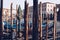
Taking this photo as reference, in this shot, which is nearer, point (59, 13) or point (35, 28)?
point (35, 28)

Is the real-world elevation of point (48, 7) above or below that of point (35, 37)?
above

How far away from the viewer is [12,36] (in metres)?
14.7

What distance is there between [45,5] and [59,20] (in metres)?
15.3

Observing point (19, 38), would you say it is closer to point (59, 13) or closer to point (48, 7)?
point (59, 13)

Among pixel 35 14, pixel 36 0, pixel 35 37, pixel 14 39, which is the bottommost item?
pixel 14 39

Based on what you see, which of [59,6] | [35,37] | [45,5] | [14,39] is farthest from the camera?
[45,5]

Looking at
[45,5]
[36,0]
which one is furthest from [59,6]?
[36,0]

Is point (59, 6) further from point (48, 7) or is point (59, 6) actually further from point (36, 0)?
point (36, 0)

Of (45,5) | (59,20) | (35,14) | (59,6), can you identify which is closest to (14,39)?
(35,14)

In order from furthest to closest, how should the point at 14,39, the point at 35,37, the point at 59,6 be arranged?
the point at 59,6 → the point at 14,39 → the point at 35,37

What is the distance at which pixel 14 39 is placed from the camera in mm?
14562

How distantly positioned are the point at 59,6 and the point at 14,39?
14.1 metres

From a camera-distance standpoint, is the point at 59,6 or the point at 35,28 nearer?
the point at 35,28

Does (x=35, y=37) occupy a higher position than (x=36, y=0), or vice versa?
(x=36, y=0)
